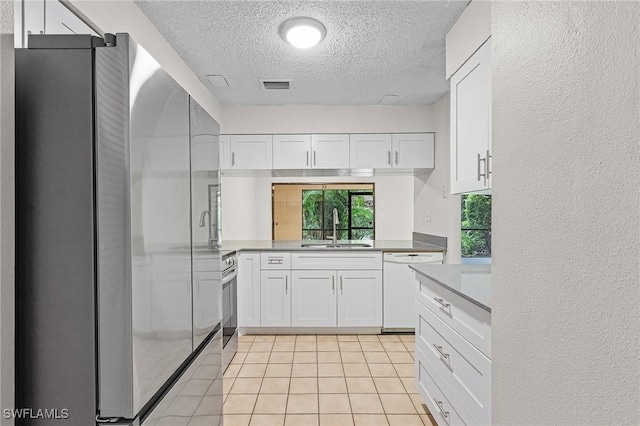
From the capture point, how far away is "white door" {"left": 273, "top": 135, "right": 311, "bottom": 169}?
3.98 metres

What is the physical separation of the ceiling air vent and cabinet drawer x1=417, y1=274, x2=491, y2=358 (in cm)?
210

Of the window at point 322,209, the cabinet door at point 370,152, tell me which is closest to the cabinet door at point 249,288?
the window at point 322,209

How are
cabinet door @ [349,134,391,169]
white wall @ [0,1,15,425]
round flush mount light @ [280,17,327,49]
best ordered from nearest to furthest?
1. white wall @ [0,1,15,425]
2. round flush mount light @ [280,17,327,49]
3. cabinet door @ [349,134,391,169]

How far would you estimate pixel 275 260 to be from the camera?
3.75 m

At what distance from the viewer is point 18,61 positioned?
0.89 m

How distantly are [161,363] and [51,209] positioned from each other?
1.64ft

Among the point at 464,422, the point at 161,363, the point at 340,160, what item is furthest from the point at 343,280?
the point at 161,363

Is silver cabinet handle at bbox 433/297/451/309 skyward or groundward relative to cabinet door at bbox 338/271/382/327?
skyward

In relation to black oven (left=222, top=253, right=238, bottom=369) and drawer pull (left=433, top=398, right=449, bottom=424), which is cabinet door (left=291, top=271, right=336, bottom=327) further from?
drawer pull (left=433, top=398, right=449, bottom=424)

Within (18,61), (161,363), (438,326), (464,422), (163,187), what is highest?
(18,61)

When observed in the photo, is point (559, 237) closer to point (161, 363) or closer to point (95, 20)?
point (161, 363)

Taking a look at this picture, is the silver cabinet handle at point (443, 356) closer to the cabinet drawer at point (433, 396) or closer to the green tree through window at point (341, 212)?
the cabinet drawer at point (433, 396)

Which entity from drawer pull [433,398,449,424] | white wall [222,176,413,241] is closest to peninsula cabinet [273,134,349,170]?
white wall [222,176,413,241]

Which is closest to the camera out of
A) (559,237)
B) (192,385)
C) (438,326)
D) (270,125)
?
(559,237)
